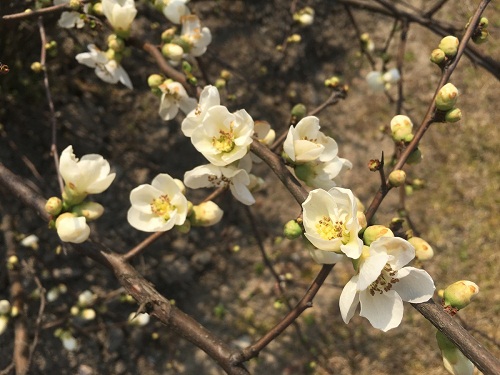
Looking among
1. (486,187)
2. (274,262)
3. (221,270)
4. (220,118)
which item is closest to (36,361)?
(221,270)

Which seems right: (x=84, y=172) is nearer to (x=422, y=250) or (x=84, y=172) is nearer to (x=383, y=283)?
(x=383, y=283)

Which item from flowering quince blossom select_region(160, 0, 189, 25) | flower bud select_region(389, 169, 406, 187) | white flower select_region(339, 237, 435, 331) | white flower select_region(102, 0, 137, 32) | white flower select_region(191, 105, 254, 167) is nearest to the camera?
white flower select_region(339, 237, 435, 331)

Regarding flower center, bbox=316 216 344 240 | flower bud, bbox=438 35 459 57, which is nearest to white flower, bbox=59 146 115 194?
flower center, bbox=316 216 344 240

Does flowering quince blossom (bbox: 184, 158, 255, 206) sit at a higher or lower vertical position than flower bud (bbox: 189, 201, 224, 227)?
higher

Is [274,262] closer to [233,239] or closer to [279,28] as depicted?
[233,239]

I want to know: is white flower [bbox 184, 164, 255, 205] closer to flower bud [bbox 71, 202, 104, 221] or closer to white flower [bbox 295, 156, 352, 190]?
white flower [bbox 295, 156, 352, 190]

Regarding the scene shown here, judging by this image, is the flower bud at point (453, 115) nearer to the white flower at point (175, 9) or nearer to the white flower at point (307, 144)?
the white flower at point (307, 144)
